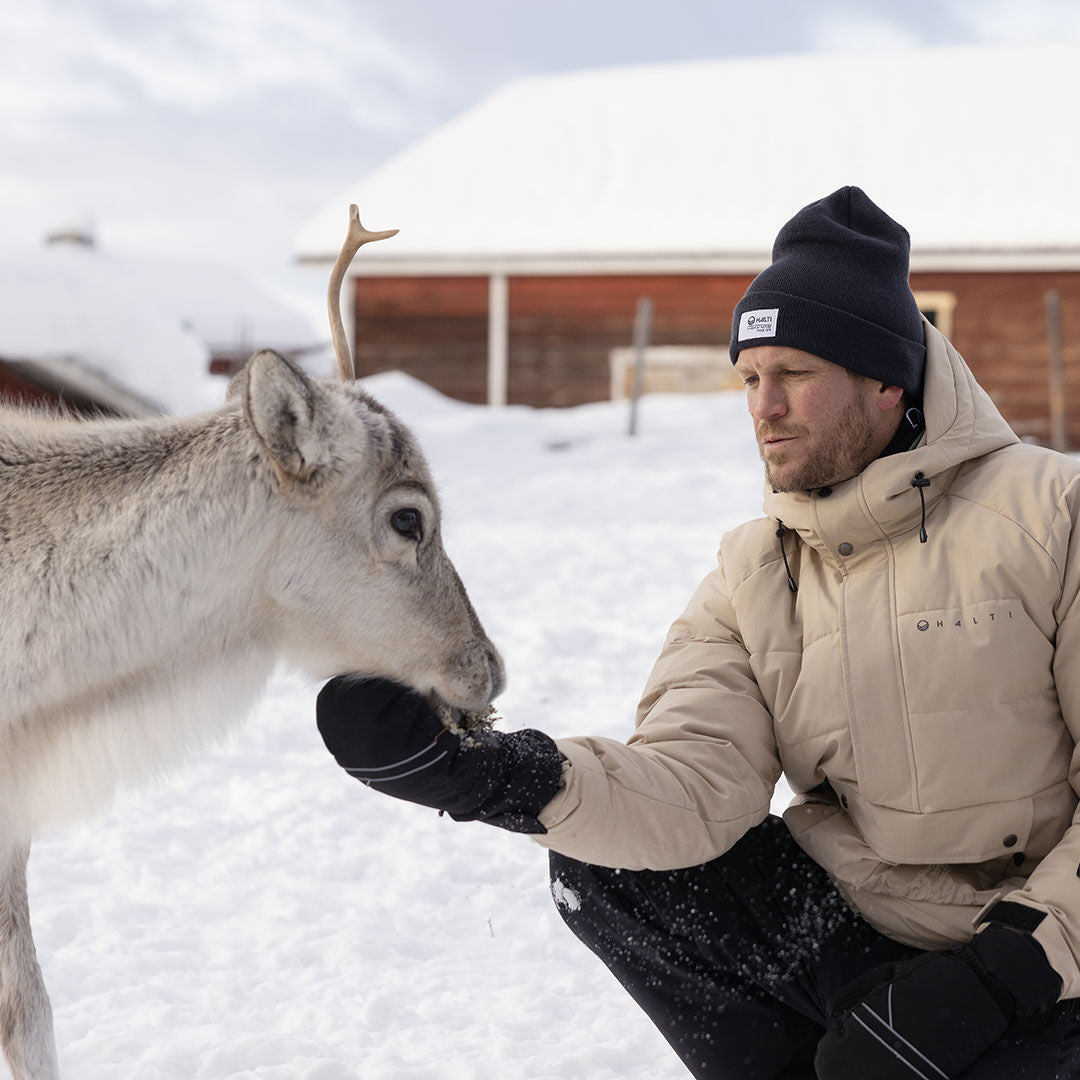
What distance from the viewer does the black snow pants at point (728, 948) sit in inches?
91.0

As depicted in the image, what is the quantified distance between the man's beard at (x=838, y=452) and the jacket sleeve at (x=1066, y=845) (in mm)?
376

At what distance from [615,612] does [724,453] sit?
473 centimetres

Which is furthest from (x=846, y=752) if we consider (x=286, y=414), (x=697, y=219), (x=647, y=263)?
(x=697, y=219)

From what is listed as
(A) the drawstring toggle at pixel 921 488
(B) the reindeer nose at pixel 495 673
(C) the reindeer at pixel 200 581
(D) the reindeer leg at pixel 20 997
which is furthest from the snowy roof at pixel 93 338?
(A) the drawstring toggle at pixel 921 488

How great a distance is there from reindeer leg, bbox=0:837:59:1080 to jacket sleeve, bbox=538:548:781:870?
4.06ft

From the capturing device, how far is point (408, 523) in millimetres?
2295

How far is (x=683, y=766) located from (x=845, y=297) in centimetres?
94

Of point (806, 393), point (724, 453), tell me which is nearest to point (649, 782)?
point (806, 393)

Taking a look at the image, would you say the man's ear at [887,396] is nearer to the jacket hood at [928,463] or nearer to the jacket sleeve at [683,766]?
the jacket hood at [928,463]

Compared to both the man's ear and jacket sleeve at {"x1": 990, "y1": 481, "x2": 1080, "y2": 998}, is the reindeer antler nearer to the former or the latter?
the man's ear

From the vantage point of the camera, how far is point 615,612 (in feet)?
21.7

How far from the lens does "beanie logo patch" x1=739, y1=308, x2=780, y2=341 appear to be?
2332 mm

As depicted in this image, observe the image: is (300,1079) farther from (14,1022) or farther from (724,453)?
(724,453)

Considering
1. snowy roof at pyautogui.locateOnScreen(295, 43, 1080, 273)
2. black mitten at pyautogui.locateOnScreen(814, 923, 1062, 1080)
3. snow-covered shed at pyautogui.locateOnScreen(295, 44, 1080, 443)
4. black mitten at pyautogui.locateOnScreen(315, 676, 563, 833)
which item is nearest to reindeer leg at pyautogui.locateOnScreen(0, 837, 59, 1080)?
black mitten at pyautogui.locateOnScreen(315, 676, 563, 833)
